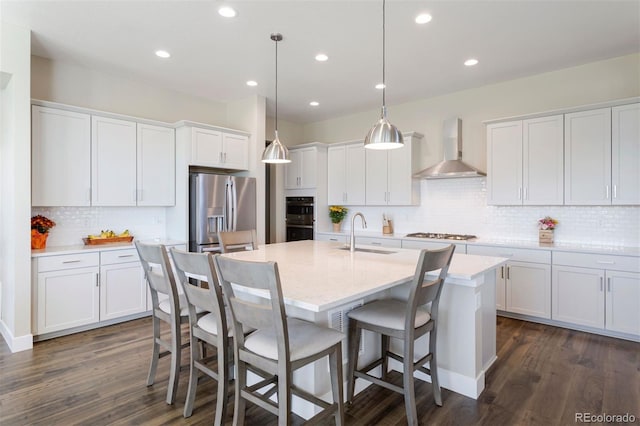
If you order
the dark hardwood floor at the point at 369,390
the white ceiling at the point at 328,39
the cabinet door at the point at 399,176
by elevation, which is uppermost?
the white ceiling at the point at 328,39

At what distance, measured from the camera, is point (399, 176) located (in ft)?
17.2

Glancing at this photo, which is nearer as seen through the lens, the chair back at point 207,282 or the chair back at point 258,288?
the chair back at point 258,288

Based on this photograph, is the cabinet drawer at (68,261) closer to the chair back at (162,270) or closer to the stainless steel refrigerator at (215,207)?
Answer: the stainless steel refrigerator at (215,207)

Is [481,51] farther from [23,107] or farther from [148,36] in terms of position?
[23,107]

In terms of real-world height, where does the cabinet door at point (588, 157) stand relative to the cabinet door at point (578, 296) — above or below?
above

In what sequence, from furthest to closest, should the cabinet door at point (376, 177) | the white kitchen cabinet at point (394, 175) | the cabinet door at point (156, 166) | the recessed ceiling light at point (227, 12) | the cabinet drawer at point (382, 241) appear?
1. the cabinet door at point (376, 177)
2. the white kitchen cabinet at point (394, 175)
3. the cabinet drawer at point (382, 241)
4. the cabinet door at point (156, 166)
5. the recessed ceiling light at point (227, 12)

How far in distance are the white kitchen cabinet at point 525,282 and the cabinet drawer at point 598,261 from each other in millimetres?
124

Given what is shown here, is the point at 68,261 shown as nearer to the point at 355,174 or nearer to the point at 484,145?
the point at 355,174

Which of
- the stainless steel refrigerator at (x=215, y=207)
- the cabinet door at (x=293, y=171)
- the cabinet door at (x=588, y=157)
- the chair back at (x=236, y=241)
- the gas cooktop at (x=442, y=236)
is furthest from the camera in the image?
the cabinet door at (x=293, y=171)

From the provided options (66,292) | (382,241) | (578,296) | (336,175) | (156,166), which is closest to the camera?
(66,292)

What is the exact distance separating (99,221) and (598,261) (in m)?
5.45

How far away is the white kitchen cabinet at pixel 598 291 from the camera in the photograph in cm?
339

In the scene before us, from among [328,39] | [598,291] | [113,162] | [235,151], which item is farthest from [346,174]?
[598,291]

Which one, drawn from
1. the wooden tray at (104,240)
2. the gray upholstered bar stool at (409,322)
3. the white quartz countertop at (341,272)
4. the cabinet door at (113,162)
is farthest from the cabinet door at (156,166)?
the gray upholstered bar stool at (409,322)
